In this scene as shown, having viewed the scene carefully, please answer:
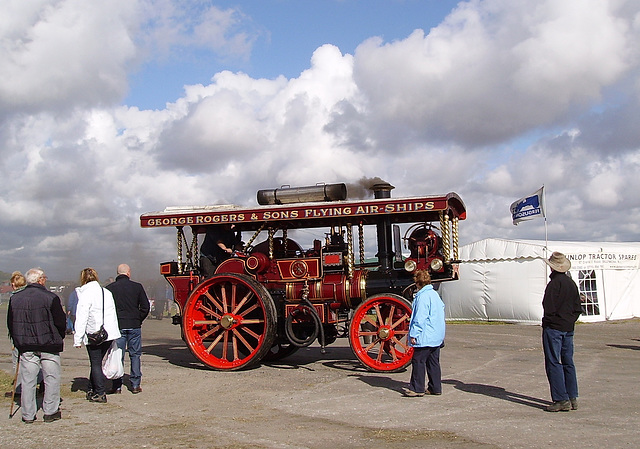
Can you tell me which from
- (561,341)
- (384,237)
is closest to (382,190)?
(384,237)

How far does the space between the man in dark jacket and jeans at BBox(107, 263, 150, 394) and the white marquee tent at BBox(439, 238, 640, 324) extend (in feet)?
48.3

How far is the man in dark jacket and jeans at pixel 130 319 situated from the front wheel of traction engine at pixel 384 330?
292 cm

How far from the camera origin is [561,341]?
21.4 feet

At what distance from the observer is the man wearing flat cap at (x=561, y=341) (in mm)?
6410

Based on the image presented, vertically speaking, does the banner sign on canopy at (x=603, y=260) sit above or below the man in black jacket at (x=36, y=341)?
above

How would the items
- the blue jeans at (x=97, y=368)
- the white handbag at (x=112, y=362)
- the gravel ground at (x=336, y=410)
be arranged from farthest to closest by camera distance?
the white handbag at (x=112, y=362) < the blue jeans at (x=97, y=368) < the gravel ground at (x=336, y=410)

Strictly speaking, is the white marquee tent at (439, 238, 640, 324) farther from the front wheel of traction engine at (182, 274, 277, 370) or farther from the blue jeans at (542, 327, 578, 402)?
the blue jeans at (542, 327, 578, 402)

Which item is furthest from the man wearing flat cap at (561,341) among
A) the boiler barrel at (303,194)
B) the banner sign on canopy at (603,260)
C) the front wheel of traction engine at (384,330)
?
the banner sign on canopy at (603,260)

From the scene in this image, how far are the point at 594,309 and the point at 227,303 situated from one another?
48.5 ft

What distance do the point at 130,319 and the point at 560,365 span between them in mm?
4902

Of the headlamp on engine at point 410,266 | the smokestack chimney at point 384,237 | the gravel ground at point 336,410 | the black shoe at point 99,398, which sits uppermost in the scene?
the smokestack chimney at point 384,237

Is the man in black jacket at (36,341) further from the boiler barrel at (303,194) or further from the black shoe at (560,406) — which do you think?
the black shoe at (560,406)

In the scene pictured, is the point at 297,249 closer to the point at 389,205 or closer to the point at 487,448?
the point at 389,205

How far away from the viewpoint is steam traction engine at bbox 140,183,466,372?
363 inches
